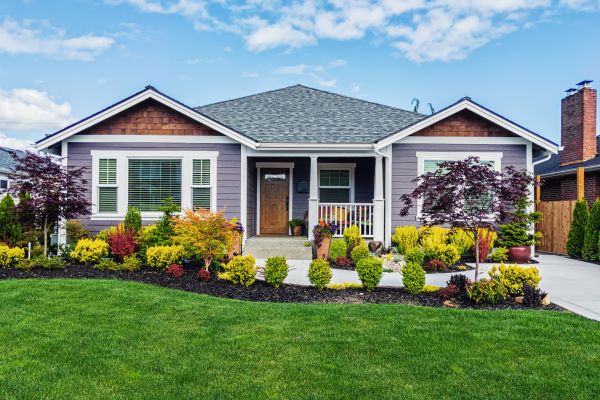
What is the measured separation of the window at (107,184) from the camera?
11.3 meters

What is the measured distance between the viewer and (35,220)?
29.4ft

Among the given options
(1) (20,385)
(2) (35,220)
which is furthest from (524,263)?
(2) (35,220)

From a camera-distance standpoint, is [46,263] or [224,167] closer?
[46,263]

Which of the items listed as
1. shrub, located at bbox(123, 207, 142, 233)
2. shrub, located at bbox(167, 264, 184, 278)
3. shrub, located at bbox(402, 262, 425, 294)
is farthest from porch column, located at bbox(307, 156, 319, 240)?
shrub, located at bbox(402, 262, 425, 294)

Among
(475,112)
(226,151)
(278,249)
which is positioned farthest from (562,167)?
(226,151)

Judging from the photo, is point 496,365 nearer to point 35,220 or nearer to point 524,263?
point 524,263

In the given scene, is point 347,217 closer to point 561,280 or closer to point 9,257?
point 561,280

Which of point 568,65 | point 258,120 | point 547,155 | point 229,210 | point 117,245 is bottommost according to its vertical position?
point 117,245

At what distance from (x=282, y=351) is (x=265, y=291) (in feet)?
8.93

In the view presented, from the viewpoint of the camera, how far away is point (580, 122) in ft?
50.0

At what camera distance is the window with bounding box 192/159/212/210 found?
11367mm

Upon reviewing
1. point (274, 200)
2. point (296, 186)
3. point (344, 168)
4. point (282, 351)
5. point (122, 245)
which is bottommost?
point (282, 351)

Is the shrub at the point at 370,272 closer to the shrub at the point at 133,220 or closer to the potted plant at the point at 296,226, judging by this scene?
the shrub at the point at 133,220

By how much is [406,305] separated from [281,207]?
7.94 metres
